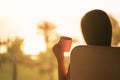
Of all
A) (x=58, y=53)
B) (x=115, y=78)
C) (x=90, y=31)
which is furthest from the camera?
(x=58, y=53)

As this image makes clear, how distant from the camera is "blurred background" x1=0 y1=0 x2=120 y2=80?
1.63 metres

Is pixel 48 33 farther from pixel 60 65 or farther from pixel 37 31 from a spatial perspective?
pixel 60 65

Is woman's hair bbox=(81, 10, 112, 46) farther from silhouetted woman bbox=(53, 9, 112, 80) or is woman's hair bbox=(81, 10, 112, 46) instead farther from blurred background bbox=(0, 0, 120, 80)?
blurred background bbox=(0, 0, 120, 80)

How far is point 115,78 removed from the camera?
3.79 ft

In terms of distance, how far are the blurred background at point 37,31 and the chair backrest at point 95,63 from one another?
352mm

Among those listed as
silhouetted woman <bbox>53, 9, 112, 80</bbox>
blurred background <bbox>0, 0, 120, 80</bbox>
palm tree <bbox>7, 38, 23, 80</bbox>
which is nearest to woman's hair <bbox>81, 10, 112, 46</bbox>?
silhouetted woman <bbox>53, 9, 112, 80</bbox>

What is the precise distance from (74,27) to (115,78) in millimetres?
558

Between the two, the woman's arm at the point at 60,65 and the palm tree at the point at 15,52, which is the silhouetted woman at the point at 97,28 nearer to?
the woman's arm at the point at 60,65

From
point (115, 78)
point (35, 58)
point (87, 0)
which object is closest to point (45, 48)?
point (35, 58)

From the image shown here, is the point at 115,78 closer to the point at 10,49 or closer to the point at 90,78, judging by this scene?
the point at 90,78

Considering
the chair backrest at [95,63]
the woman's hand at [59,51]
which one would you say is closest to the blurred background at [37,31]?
the woman's hand at [59,51]

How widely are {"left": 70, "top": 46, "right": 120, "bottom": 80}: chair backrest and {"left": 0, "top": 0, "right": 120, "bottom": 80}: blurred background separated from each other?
13.9 inches

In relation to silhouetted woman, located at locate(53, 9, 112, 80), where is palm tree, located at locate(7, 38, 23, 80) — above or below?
below

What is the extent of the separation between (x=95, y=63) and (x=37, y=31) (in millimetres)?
553
